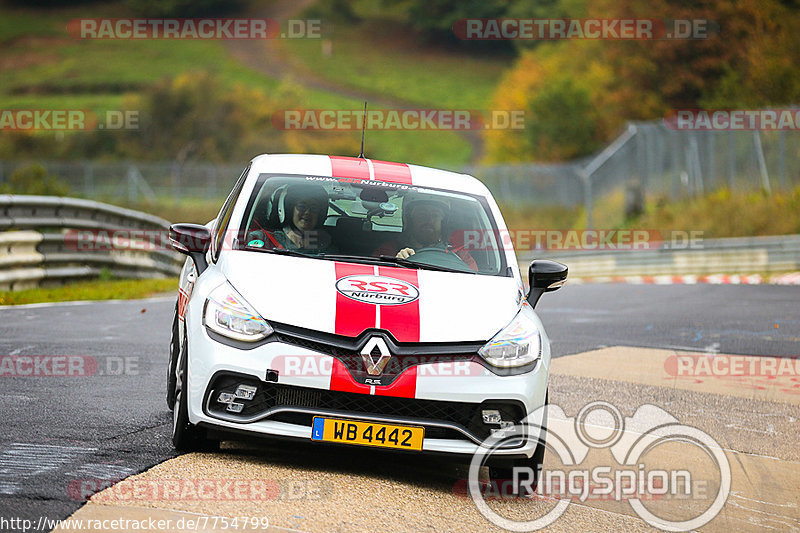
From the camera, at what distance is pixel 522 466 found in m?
6.21

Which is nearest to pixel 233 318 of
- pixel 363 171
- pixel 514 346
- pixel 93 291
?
pixel 514 346

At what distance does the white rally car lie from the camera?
5.82m

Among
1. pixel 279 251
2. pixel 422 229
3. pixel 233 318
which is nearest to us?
pixel 233 318

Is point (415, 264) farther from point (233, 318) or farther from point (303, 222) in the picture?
point (233, 318)

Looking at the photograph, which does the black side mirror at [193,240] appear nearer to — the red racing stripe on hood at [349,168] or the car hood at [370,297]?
the car hood at [370,297]

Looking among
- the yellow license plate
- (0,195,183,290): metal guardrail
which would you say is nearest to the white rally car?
the yellow license plate

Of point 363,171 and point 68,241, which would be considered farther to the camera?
point 68,241

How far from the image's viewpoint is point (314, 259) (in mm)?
6641

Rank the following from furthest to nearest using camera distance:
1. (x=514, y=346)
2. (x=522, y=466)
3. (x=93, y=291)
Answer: (x=93, y=291), (x=522, y=466), (x=514, y=346)

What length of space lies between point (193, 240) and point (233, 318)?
1002 mm

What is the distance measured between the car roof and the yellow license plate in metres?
2.11

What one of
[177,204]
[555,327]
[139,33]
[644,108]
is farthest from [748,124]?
[139,33]

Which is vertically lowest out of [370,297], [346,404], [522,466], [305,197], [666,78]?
[522,466]

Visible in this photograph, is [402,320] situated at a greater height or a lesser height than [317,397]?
greater
